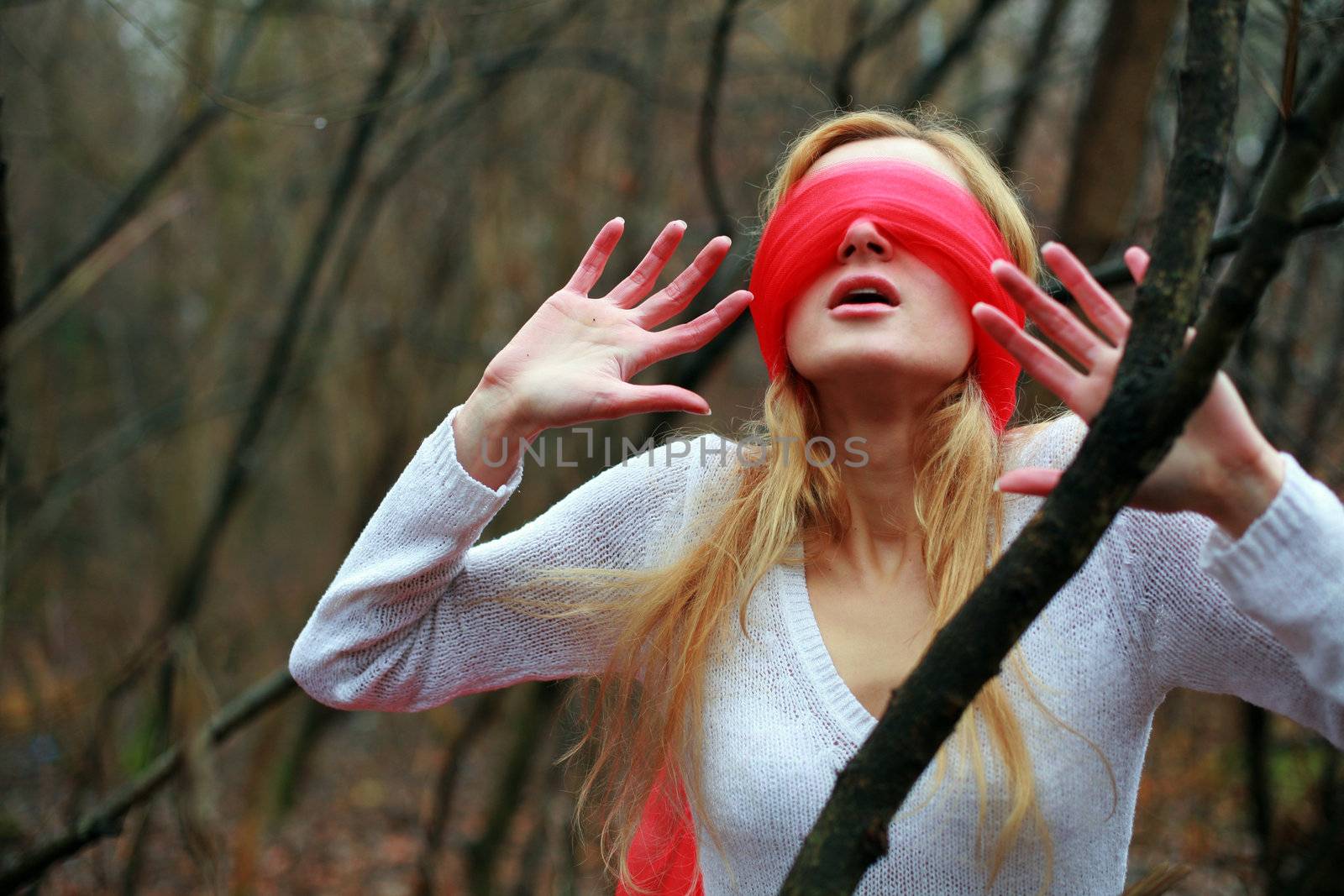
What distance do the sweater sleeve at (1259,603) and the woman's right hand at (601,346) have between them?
0.70 meters

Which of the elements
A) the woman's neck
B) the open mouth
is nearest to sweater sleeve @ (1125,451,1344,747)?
the woman's neck

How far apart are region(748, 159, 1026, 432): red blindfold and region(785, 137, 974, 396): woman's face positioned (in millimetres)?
21

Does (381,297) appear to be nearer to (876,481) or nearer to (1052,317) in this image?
(876,481)

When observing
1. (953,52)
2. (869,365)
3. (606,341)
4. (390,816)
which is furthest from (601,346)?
(390,816)

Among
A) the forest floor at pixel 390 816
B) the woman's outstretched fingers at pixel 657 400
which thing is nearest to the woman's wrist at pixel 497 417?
the woman's outstretched fingers at pixel 657 400

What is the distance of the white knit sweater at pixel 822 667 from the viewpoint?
5.13ft

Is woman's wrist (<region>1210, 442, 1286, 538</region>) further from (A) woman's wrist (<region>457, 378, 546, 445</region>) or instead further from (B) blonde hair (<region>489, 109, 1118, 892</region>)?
(A) woman's wrist (<region>457, 378, 546, 445</region>)

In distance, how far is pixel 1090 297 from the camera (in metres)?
1.29

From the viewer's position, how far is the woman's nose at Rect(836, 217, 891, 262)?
1.76m

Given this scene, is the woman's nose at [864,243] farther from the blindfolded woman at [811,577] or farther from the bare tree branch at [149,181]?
the bare tree branch at [149,181]

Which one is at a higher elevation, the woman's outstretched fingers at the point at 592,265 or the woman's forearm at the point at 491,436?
the woman's outstretched fingers at the point at 592,265

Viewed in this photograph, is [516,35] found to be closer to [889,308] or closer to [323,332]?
[323,332]

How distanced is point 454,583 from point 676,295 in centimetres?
59

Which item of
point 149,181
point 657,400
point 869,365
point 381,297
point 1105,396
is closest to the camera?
point 1105,396
